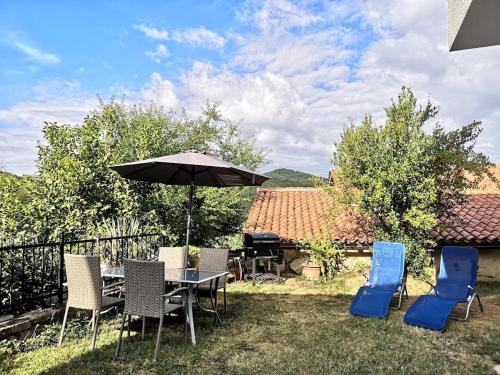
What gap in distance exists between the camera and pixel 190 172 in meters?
6.46

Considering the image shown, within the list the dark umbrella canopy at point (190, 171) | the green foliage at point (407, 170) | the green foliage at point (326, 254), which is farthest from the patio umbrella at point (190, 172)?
the green foliage at point (326, 254)

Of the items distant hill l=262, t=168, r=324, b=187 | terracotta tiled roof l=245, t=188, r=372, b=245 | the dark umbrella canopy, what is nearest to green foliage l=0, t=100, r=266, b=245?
terracotta tiled roof l=245, t=188, r=372, b=245

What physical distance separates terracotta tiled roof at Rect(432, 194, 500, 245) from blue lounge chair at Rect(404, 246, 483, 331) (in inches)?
117

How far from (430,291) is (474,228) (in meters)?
5.79

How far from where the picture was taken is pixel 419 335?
5500 mm

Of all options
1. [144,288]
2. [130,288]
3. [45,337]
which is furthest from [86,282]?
[45,337]

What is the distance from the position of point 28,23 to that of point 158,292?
7417 millimetres

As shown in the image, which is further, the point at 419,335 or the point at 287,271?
the point at 287,271

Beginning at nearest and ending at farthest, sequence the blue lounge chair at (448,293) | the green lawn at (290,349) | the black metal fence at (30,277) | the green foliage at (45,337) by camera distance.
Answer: the green lawn at (290,349) < the green foliage at (45,337) < the black metal fence at (30,277) < the blue lounge chair at (448,293)

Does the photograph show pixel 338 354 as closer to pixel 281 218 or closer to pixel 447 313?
pixel 447 313

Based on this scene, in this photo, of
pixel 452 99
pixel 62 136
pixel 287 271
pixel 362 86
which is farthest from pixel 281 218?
pixel 62 136

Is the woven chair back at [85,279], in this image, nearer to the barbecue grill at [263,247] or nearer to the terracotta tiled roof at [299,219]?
the barbecue grill at [263,247]

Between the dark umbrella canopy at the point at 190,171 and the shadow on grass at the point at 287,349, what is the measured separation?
2.36 meters

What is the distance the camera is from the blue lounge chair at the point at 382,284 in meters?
6.52
